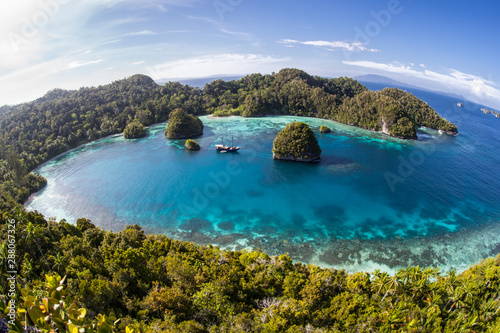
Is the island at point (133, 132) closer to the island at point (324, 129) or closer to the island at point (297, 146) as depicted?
the island at point (297, 146)

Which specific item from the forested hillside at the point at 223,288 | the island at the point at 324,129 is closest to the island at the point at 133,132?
the forested hillside at the point at 223,288

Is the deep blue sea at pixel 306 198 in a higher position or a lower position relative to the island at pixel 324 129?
lower

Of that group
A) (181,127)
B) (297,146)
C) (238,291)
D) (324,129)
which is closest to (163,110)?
(181,127)

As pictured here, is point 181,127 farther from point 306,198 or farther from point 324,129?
point 306,198

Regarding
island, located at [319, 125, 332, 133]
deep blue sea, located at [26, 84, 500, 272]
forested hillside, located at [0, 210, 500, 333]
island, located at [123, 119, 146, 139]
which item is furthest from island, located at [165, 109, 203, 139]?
forested hillside, located at [0, 210, 500, 333]

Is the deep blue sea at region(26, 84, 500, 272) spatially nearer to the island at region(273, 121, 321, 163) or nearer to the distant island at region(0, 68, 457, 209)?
the island at region(273, 121, 321, 163)

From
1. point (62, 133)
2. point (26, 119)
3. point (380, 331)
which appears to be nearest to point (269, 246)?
point (380, 331)
